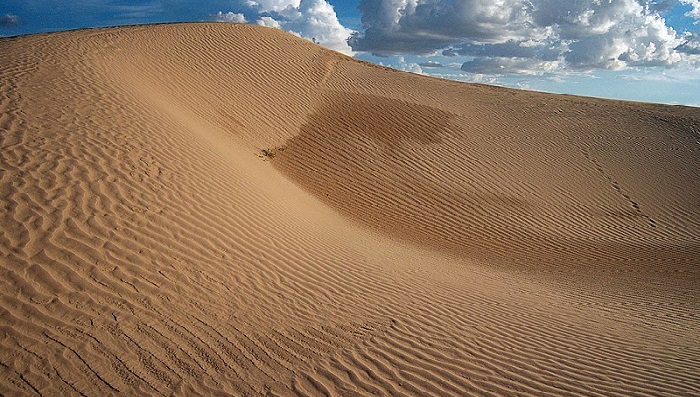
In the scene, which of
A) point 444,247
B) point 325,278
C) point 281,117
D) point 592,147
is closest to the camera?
point 325,278

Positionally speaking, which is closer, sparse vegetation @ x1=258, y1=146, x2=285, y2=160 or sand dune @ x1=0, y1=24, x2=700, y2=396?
sand dune @ x1=0, y1=24, x2=700, y2=396

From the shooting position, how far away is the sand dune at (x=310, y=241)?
4.36m

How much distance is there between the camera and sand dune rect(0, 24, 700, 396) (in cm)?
436

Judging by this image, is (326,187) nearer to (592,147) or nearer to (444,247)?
(444,247)

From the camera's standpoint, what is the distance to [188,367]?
13.9ft

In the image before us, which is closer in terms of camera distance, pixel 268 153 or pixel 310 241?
pixel 310 241

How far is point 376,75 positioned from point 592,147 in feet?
32.9

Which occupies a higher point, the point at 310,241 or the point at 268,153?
the point at 268,153

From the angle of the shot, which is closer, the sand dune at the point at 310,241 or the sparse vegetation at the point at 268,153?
the sand dune at the point at 310,241

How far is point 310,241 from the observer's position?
817 cm

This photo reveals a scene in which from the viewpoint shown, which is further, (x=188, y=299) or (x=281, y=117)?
(x=281, y=117)

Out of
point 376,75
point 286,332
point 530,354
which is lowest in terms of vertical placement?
point 286,332

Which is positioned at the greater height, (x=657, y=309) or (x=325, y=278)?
(x=657, y=309)

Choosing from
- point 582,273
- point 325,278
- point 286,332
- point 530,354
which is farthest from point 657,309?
point 286,332
